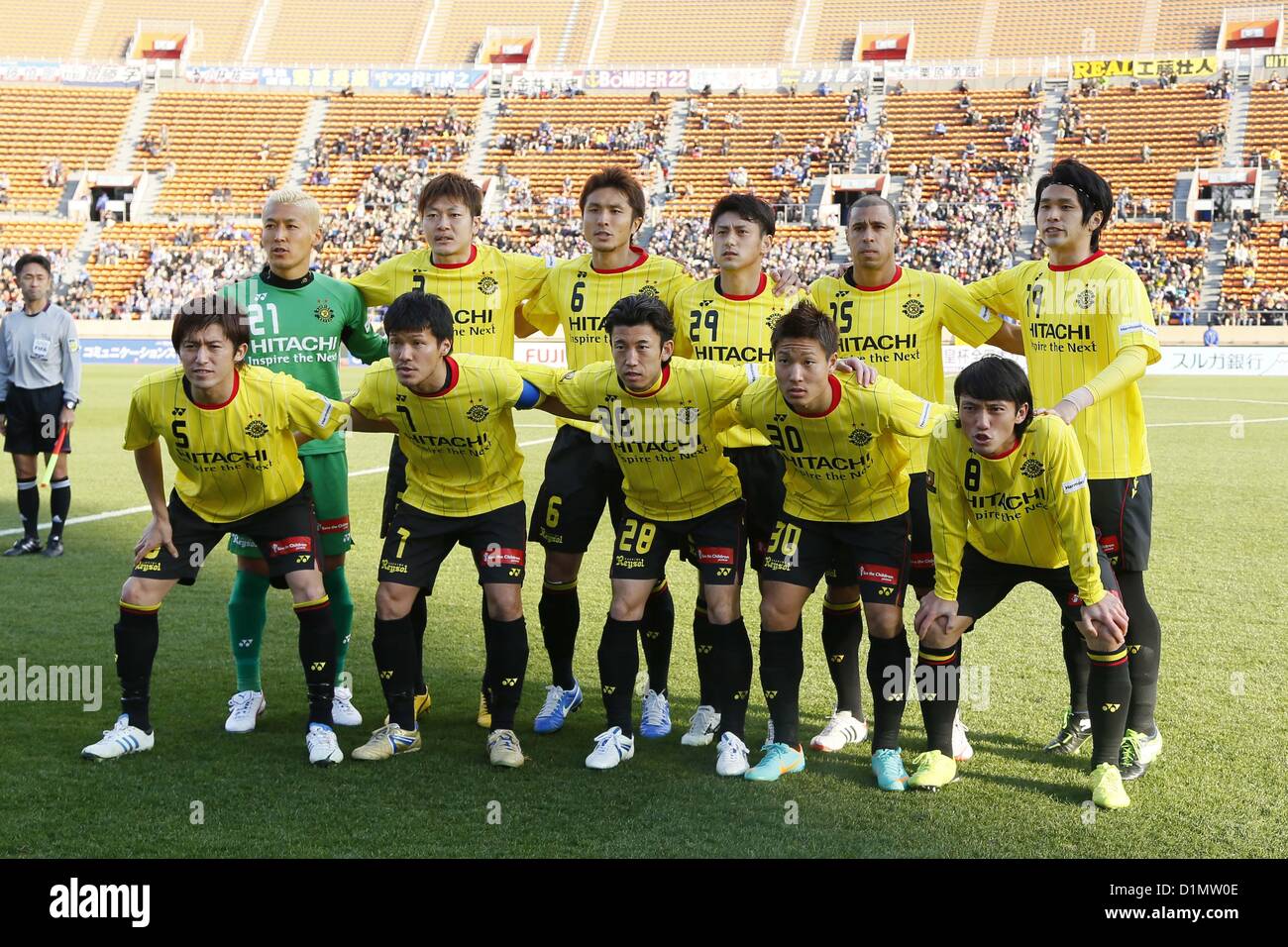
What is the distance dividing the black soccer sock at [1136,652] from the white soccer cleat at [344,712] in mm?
3445

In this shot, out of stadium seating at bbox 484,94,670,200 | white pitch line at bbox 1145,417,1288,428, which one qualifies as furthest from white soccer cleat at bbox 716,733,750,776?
stadium seating at bbox 484,94,670,200

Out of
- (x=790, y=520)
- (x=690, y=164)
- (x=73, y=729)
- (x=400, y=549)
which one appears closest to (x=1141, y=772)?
(x=790, y=520)

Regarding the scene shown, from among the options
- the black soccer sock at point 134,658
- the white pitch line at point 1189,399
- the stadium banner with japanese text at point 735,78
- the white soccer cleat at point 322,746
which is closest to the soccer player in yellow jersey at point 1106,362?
the white soccer cleat at point 322,746

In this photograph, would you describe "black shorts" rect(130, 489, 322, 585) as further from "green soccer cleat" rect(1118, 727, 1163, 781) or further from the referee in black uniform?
the referee in black uniform

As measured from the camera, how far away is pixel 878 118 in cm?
4700

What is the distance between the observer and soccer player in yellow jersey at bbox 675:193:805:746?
5.51 metres

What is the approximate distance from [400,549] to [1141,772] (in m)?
3.21

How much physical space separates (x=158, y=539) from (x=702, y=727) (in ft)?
8.20

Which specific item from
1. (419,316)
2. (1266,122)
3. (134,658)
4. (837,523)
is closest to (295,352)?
(419,316)

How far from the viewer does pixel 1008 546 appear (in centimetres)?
499

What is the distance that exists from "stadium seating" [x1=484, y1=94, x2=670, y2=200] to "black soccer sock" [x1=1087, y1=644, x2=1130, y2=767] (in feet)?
139

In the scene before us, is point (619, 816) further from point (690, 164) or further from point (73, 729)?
point (690, 164)

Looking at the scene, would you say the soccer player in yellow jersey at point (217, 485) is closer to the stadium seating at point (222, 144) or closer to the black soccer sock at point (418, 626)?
the black soccer sock at point (418, 626)

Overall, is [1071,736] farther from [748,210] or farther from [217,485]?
[217,485]
